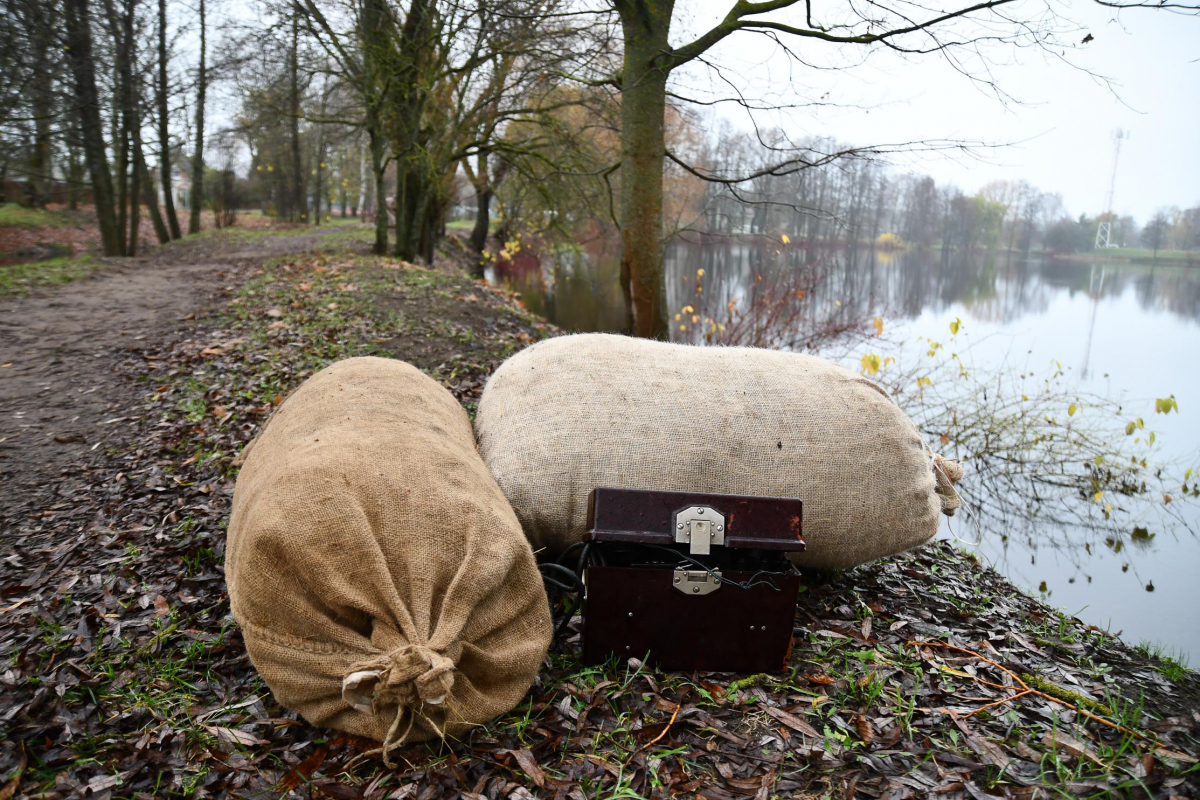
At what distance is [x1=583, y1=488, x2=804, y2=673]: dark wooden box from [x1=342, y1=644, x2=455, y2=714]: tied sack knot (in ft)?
2.62

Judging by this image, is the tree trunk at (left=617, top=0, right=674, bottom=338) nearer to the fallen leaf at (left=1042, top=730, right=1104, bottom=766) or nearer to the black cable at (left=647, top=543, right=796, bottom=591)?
the black cable at (left=647, top=543, right=796, bottom=591)

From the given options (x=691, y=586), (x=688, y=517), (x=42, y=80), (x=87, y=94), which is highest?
(x=87, y=94)

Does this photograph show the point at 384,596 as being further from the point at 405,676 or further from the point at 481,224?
the point at 481,224

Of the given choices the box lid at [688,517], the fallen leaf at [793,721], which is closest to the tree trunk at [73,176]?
the box lid at [688,517]

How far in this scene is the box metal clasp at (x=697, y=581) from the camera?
2797mm

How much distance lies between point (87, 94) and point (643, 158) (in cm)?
1151

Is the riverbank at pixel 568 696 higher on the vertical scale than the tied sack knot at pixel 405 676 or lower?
lower

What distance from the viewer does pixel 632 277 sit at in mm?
8195

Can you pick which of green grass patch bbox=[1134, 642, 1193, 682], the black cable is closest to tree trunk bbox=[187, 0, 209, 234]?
the black cable

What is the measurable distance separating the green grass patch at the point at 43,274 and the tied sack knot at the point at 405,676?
37.1 feet

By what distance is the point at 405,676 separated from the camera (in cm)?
205

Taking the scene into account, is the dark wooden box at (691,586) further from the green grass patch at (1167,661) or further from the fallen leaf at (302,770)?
the green grass patch at (1167,661)

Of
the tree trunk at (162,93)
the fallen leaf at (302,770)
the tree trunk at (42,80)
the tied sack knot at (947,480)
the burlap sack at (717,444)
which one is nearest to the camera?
the fallen leaf at (302,770)

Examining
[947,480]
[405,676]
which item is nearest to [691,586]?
[405,676]
